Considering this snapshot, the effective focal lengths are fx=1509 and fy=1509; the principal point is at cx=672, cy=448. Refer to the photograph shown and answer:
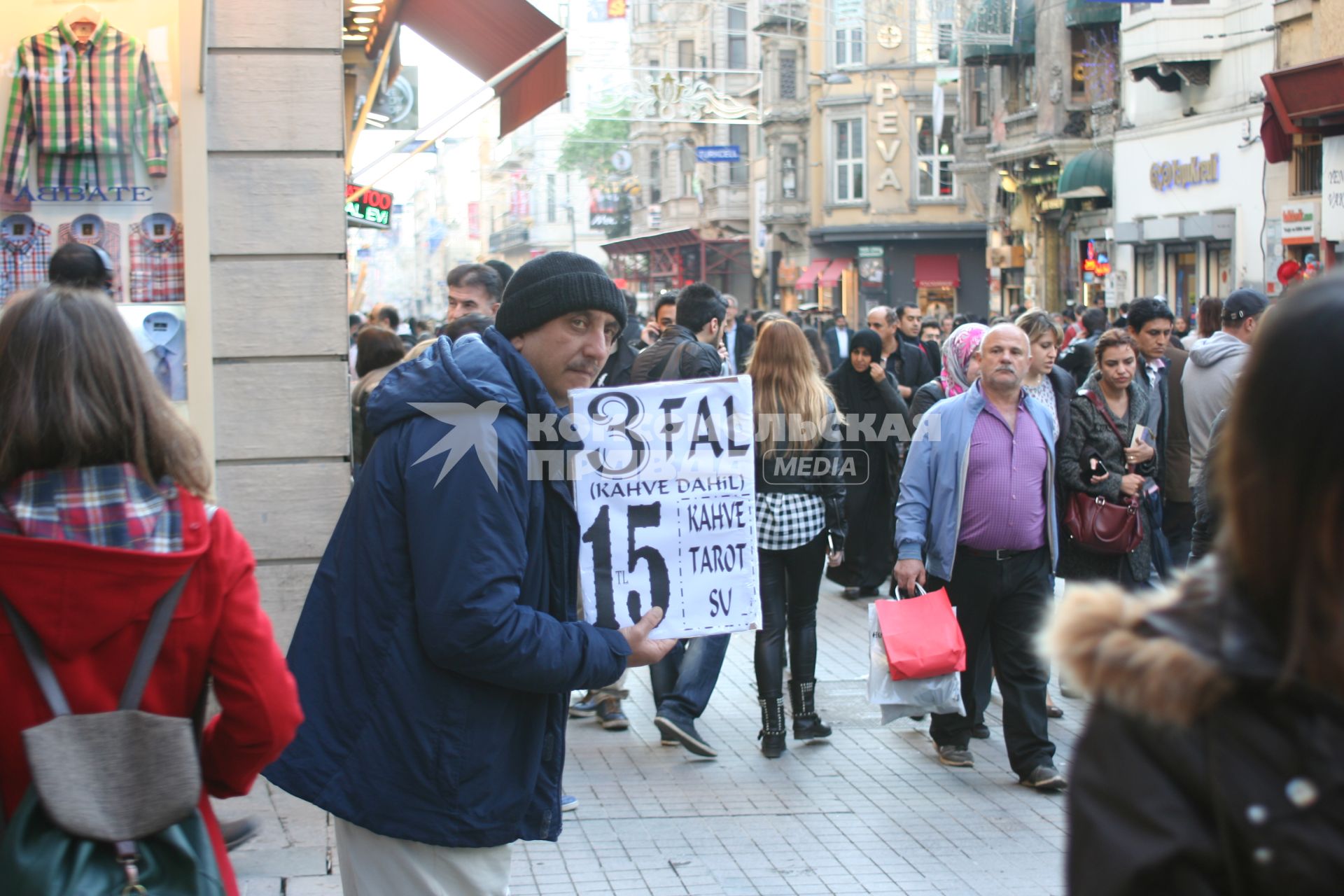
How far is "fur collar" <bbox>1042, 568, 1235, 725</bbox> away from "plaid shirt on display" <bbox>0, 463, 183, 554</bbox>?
145 centimetres

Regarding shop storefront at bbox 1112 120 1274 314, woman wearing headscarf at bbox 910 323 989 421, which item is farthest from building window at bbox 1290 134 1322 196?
woman wearing headscarf at bbox 910 323 989 421

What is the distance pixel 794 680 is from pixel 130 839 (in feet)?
17.6

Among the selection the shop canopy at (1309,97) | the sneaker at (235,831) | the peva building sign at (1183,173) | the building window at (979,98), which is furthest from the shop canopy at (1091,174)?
the sneaker at (235,831)

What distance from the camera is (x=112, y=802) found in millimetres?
2373

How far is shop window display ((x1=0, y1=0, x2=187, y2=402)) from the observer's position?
626 centimetres

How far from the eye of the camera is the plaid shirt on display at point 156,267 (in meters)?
6.42

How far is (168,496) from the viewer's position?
8.27ft

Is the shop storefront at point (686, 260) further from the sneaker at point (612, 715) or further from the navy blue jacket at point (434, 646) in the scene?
the navy blue jacket at point (434, 646)

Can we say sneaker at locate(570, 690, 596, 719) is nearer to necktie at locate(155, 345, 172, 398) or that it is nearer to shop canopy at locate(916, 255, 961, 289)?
necktie at locate(155, 345, 172, 398)

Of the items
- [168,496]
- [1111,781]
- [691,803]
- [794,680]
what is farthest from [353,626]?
[794,680]

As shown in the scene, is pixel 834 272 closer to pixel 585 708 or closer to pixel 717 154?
pixel 717 154

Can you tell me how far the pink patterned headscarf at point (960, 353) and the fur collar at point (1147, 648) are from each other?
5878 mm

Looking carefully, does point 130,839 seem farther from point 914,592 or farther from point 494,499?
point 914,592

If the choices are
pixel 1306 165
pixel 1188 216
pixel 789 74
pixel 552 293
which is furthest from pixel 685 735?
pixel 789 74
